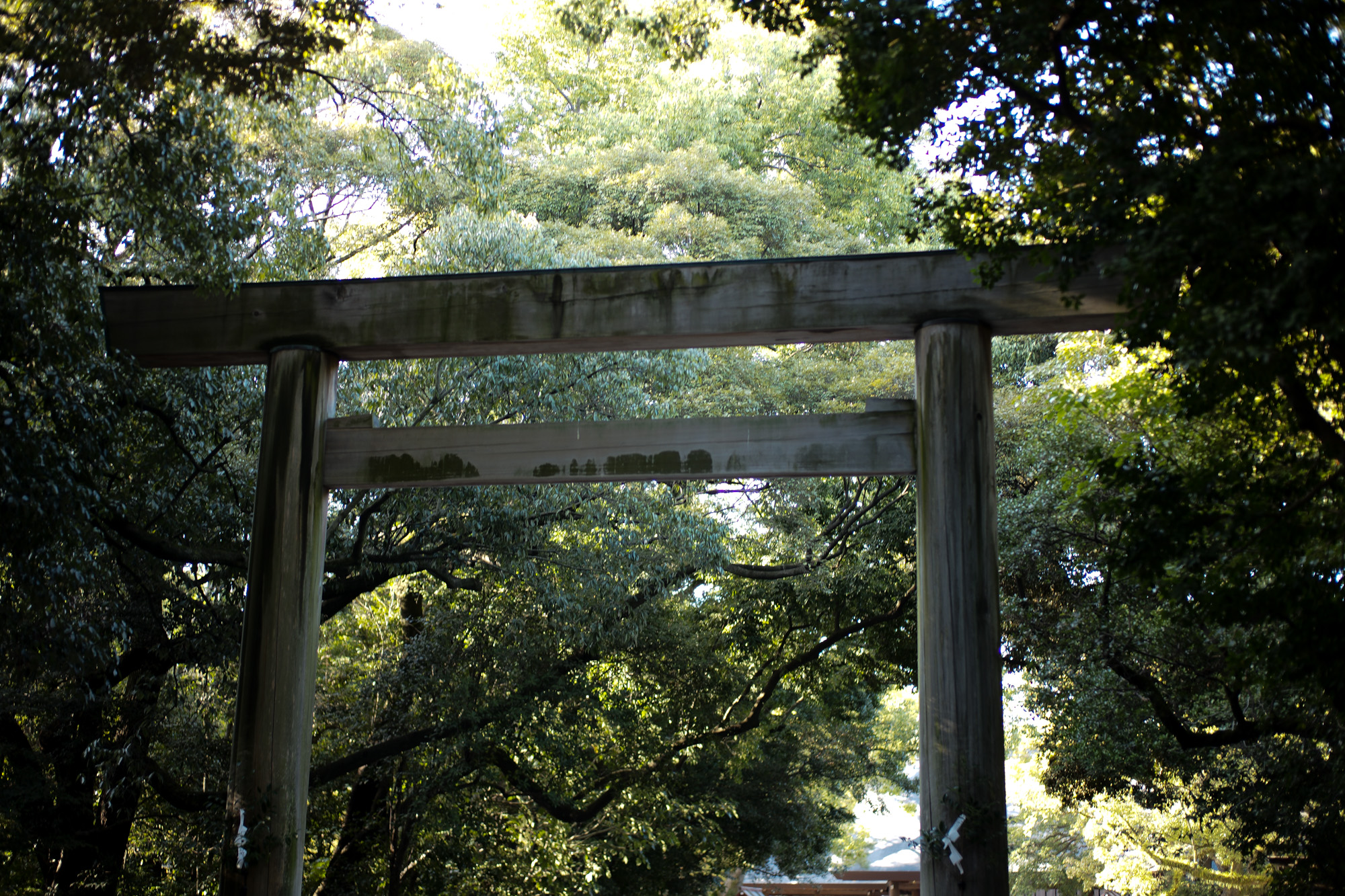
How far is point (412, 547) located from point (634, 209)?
7.53 meters

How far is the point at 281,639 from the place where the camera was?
3.85 metres

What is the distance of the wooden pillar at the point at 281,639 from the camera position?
3.71 meters

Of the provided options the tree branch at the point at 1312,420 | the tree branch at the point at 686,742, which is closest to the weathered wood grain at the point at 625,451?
the tree branch at the point at 1312,420

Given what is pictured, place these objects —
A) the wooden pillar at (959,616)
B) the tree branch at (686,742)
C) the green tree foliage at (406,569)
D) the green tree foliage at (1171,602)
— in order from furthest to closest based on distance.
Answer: the tree branch at (686,742)
the green tree foliage at (406,569)
the wooden pillar at (959,616)
the green tree foliage at (1171,602)

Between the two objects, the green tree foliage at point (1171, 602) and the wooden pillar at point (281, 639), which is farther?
the wooden pillar at point (281, 639)

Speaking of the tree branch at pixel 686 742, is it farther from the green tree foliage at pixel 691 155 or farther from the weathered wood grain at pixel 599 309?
the weathered wood grain at pixel 599 309

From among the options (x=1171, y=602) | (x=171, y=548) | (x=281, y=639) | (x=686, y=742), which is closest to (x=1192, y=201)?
(x=1171, y=602)

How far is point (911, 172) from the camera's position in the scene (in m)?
15.3

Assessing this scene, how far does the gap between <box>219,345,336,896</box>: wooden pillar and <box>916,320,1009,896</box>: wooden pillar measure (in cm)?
217

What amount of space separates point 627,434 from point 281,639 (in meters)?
1.43

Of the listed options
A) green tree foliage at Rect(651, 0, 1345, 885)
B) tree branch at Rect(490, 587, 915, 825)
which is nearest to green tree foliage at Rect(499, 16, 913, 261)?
tree branch at Rect(490, 587, 915, 825)

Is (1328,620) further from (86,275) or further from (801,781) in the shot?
(801,781)

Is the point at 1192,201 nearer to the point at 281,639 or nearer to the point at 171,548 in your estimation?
the point at 281,639

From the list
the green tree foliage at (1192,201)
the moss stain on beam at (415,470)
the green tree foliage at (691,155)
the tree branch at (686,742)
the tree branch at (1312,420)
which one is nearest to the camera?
the green tree foliage at (1192,201)
